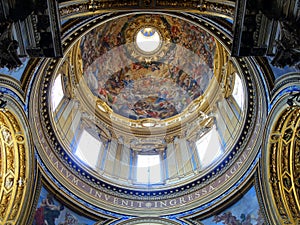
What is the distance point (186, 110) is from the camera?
72.9ft

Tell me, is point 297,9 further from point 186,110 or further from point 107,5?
point 186,110

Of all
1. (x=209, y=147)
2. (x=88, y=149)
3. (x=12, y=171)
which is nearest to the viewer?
(x=12, y=171)

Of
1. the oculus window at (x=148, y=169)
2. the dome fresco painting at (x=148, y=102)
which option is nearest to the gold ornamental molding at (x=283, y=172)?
the dome fresco painting at (x=148, y=102)

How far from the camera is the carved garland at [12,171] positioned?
12.0 metres

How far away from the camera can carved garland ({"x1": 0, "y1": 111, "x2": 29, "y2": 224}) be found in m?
12.0

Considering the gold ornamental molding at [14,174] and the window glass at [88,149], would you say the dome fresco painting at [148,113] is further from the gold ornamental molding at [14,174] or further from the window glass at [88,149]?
the gold ornamental molding at [14,174]

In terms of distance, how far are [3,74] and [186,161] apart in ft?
37.0

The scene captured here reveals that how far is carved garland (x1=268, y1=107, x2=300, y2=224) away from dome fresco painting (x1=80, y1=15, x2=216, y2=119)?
8.69 meters

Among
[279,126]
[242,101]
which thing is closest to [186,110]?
[242,101]

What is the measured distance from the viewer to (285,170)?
12.6 m

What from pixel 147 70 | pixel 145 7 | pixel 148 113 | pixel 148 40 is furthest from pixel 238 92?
pixel 148 40

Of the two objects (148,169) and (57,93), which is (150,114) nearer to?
(148,169)

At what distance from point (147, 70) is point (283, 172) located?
44.2 feet

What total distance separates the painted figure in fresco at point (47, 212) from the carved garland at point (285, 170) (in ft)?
27.6
